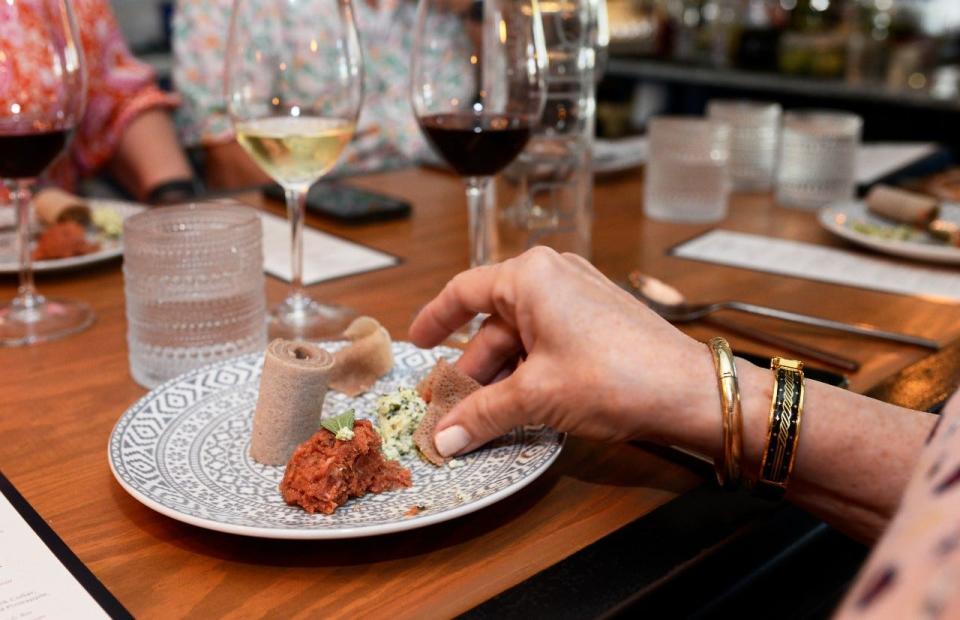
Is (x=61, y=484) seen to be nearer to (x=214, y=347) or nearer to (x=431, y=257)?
(x=214, y=347)

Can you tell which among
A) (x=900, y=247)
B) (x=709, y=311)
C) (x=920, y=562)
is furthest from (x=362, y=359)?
(x=900, y=247)

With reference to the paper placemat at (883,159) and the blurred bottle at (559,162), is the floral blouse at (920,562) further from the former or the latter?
the paper placemat at (883,159)

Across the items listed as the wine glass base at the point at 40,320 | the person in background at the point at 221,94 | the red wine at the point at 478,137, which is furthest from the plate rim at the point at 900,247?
the person in background at the point at 221,94

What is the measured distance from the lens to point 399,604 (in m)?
0.60

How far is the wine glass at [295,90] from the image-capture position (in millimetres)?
1040

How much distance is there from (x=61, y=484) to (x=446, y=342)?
0.43 m

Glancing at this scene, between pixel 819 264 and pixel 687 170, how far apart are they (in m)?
0.31

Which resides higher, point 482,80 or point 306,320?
point 482,80

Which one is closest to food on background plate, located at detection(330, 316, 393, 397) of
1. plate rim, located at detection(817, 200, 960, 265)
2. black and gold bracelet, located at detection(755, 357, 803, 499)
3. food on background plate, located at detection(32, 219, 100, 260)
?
black and gold bracelet, located at detection(755, 357, 803, 499)

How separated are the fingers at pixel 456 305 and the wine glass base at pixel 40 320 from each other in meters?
0.47

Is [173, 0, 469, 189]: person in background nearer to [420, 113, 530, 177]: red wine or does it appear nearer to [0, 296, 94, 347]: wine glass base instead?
[0, 296, 94, 347]: wine glass base

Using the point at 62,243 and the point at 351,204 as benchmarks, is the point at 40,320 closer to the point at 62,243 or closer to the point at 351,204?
the point at 62,243

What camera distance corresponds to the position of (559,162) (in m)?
1.38

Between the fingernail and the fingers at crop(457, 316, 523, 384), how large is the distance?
0.10 m
